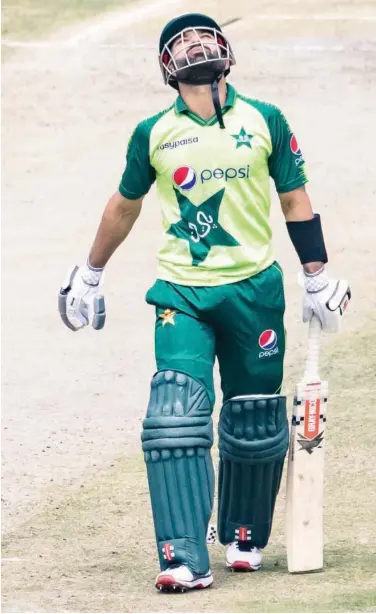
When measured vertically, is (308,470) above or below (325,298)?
below

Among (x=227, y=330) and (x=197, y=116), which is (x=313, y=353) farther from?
(x=197, y=116)

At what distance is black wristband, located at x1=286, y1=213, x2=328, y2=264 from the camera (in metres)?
6.95

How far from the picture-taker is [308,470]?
22.9ft

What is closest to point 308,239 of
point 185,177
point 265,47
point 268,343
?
point 268,343

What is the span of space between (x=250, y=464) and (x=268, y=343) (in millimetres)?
529

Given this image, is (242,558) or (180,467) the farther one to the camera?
(242,558)

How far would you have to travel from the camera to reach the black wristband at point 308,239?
6.95 metres

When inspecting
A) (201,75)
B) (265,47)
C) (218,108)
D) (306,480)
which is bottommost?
(306,480)

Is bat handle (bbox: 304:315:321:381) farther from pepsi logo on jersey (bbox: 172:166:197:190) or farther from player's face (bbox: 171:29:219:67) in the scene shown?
player's face (bbox: 171:29:219:67)

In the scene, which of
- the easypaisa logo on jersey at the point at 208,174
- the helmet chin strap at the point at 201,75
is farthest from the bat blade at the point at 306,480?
the helmet chin strap at the point at 201,75

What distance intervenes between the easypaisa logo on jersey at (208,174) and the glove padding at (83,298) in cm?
74

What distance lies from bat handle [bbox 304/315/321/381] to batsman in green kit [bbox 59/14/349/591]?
5 cm

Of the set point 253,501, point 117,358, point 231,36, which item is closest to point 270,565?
point 253,501

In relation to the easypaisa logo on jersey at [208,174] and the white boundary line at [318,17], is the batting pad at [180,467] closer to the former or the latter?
the easypaisa logo on jersey at [208,174]
